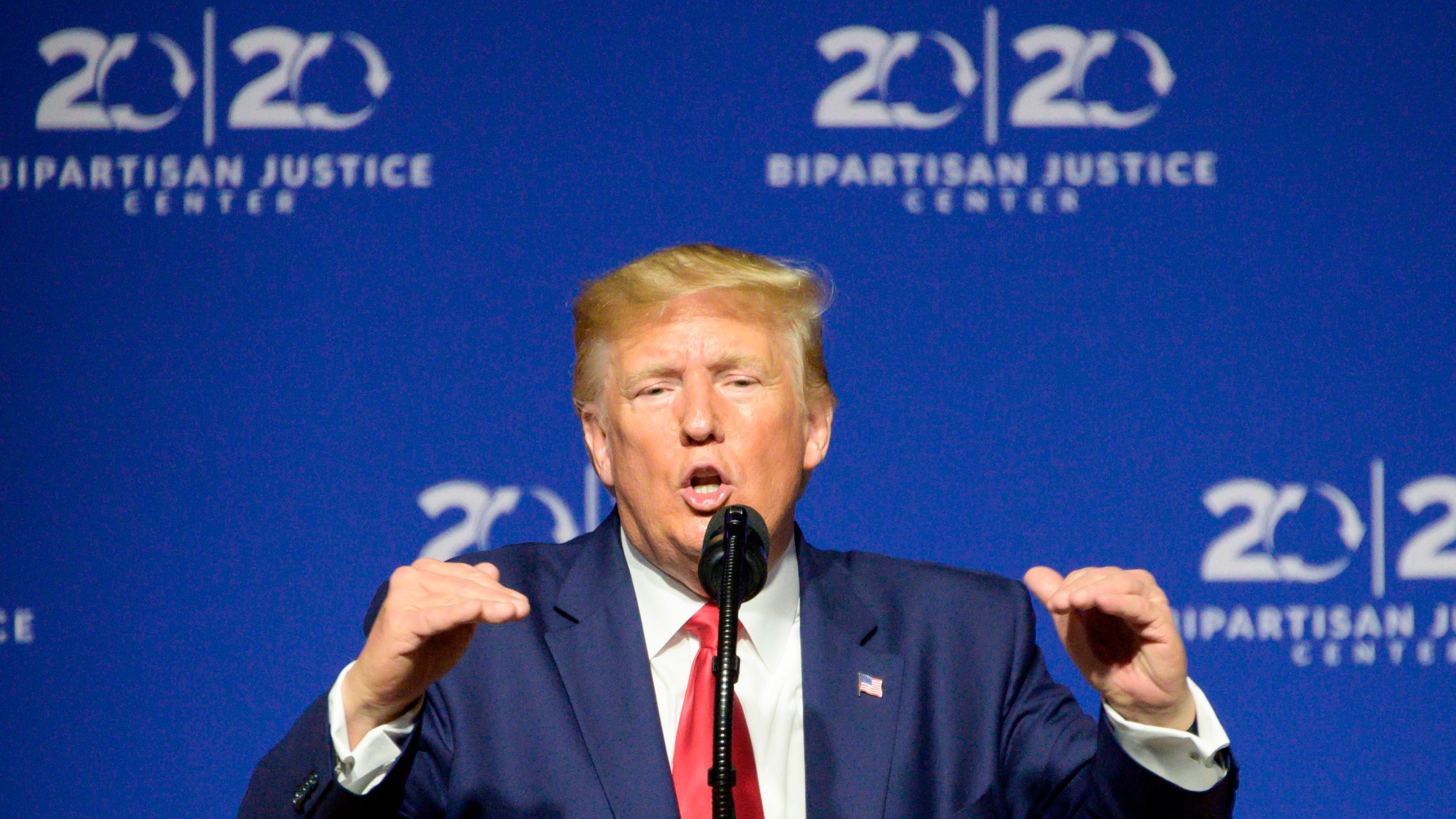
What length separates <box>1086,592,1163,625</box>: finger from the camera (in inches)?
67.2

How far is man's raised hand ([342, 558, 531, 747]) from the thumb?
57 centimetres

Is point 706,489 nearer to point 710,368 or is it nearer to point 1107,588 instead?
point 710,368

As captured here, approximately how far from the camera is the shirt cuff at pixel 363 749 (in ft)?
5.77

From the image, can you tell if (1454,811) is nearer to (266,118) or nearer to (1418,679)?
(1418,679)

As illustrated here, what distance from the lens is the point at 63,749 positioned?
2.98m

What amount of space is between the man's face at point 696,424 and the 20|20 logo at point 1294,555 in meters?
1.22

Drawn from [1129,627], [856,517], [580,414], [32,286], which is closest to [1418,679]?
[856,517]

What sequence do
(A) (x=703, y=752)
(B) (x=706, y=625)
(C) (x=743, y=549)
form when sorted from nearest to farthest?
(C) (x=743, y=549) < (A) (x=703, y=752) < (B) (x=706, y=625)

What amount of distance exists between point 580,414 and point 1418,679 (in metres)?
1.84

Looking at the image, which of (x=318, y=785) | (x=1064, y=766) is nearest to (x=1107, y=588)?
(x=1064, y=766)

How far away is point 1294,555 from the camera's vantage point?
9.84 feet

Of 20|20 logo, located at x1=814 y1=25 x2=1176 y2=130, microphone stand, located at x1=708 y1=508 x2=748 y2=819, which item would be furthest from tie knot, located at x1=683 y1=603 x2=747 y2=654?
20|20 logo, located at x1=814 y1=25 x2=1176 y2=130

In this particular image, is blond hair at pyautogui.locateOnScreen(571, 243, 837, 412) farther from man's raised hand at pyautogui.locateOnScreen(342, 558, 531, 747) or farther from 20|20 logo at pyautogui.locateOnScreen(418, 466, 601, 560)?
20|20 logo at pyautogui.locateOnScreen(418, 466, 601, 560)

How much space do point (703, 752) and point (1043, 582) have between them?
532 millimetres
